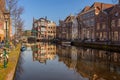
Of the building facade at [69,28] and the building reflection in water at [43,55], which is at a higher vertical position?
the building facade at [69,28]

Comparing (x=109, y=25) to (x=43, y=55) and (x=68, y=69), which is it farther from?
(x=68, y=69)

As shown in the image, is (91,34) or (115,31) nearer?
(115,31)

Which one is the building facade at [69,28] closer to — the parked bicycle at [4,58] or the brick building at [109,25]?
the brick building at [109,25]

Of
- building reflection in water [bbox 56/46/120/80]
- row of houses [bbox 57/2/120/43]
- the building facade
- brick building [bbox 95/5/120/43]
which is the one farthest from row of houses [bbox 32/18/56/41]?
building reflection in water [bbox 56/46/120/80]

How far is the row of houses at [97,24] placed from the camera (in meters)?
58.3

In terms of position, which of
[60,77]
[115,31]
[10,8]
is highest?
[10,8]

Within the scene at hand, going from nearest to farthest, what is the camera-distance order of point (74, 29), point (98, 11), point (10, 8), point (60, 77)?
point (60, 77) < point (10, 8) < point (98, 11) < point (74, 29)

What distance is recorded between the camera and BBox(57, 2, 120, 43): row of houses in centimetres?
Result: 5834

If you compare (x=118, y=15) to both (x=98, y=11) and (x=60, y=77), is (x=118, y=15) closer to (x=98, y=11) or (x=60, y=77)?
(x=98, y=11)

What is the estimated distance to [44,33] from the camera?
133375 millimetres

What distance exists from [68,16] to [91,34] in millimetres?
40777

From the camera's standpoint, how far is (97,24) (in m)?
70.8

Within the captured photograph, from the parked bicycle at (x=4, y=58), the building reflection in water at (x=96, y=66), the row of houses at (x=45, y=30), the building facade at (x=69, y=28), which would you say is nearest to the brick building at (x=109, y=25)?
the building facade at (x=69, y=28)

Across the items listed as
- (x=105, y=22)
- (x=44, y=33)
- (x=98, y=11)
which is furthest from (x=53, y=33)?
(x=105, y=22)
